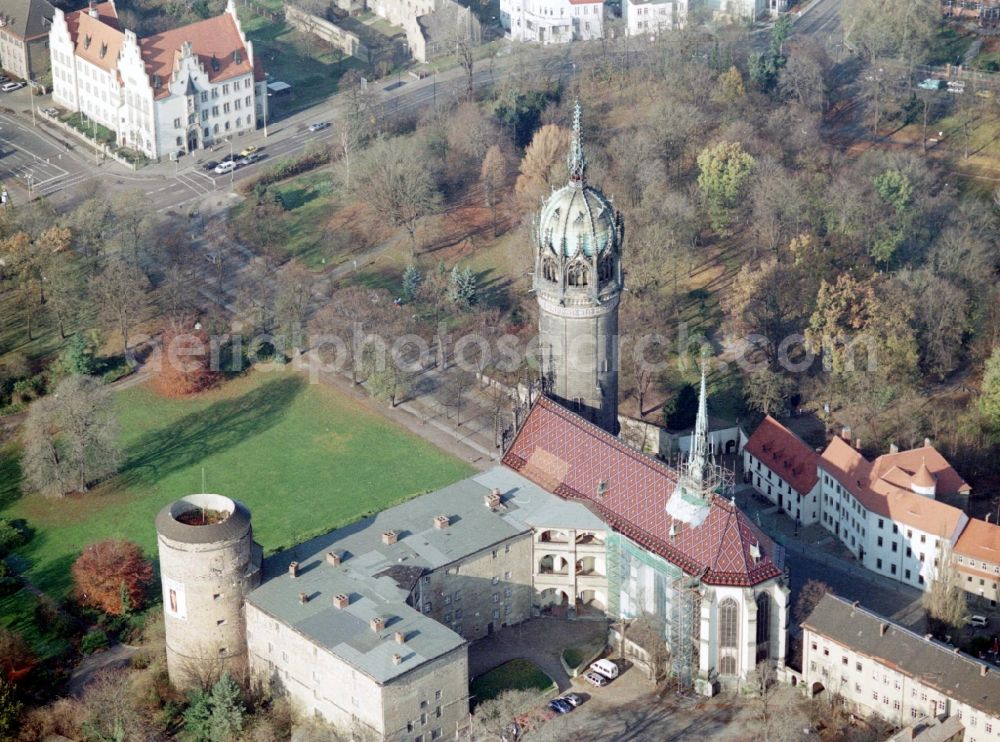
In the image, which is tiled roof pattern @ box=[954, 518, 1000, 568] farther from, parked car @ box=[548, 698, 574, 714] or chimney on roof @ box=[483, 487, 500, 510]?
chimney on roof @ box=[483, 487, 500, 510]

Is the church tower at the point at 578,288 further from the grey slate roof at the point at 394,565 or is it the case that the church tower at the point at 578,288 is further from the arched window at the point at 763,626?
the arched window at the point at 763,626

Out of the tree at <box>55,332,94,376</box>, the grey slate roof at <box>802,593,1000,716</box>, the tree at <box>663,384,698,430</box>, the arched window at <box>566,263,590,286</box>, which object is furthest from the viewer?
the tree at <box>55,332,94,376</box>

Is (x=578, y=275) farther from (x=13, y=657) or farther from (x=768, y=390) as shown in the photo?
(x=13, y=657)

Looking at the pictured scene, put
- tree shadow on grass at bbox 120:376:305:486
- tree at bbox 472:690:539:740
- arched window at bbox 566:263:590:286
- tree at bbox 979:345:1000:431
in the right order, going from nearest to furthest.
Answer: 1. tree at bbox 472:690:539:740
2. arched window at bbox 566:263:590:286
3. tree at bbox 979:345:1000:431
4. tree shadow on grass at bbox 120:376:305:486

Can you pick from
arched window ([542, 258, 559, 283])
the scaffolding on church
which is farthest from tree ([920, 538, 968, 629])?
arched window ([542, 258, 559, 283])

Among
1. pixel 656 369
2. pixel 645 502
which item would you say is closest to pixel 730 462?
pixel 656 369

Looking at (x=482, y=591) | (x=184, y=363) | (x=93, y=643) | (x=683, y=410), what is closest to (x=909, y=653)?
(x=482, y=591)

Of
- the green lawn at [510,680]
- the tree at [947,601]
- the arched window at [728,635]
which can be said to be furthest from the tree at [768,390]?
the green lawn at [510,680]
